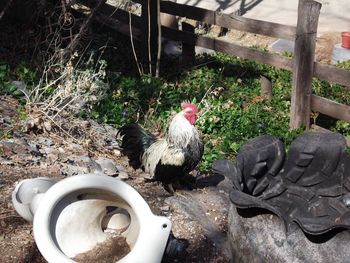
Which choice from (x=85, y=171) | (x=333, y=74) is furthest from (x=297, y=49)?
(x=85, y=171)

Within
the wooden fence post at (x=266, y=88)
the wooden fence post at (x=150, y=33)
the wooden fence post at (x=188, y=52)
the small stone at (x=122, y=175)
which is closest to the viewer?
the small stone at (x=122, y=175)

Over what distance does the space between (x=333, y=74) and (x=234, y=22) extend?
1.84 metres

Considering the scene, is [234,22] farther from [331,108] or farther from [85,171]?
[85,171]

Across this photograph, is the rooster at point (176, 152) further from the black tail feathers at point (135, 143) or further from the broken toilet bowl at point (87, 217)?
the broken toilet bowl at point (87, 217)

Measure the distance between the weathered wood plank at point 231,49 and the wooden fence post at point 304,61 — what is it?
0.39m

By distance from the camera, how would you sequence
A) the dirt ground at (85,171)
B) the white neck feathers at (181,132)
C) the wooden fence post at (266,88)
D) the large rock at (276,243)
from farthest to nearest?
1. the wooden fence post at (266,88)
2. the white neck feathers at (181,132)
3. the dirt ground at (85,171)
4. the large rock at (276,243)

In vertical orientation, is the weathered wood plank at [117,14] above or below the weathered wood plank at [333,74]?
below

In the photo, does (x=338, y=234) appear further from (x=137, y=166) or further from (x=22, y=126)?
(x=22, y=126)

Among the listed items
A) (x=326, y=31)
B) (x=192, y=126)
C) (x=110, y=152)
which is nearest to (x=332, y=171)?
(x=192, y=126)

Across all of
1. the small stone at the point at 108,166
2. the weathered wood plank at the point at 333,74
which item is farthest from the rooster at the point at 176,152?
the weathered wood plank at the point at 333,74

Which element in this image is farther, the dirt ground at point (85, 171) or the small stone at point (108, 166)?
the small stone at point (108, 166)

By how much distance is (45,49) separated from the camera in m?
8.38

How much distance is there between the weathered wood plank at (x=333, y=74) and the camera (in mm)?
6660

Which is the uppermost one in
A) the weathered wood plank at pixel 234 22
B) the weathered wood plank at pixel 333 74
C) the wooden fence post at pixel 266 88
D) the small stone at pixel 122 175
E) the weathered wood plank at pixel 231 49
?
the weathered wood plank at pixel 234 22
